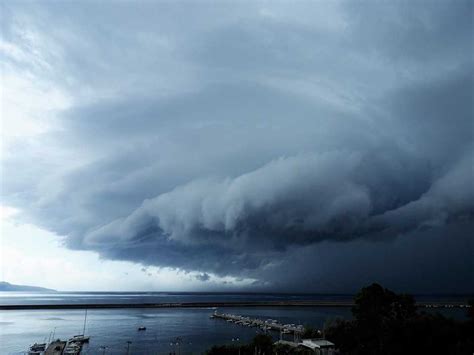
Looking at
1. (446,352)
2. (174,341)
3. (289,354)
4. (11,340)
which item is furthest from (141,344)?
(446,352)

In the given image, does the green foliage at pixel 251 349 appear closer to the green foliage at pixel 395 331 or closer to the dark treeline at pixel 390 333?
the dark treeline at pixel 390 333

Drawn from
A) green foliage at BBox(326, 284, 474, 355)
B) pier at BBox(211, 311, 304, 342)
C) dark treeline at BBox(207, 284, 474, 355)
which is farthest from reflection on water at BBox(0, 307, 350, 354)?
green foliage at BBox(326, 284, 474, 355)

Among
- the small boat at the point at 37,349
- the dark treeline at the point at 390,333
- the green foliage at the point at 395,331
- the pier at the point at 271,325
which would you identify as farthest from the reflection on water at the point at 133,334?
the green foliage at the point at 395,331

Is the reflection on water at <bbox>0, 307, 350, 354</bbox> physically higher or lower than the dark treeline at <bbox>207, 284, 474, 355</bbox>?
lower

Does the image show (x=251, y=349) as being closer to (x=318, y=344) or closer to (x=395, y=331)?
(x=318, y=344)

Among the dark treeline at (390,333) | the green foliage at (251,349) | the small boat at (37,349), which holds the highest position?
the dark treeline at (390,333)

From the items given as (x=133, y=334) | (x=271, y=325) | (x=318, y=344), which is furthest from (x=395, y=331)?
(x=133, y=334)

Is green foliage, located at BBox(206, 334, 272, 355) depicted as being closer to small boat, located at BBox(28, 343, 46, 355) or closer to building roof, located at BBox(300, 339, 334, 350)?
building roof, located at BBox(300, 339, 334, 350)

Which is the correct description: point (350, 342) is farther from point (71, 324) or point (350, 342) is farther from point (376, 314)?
point (71, 324)
